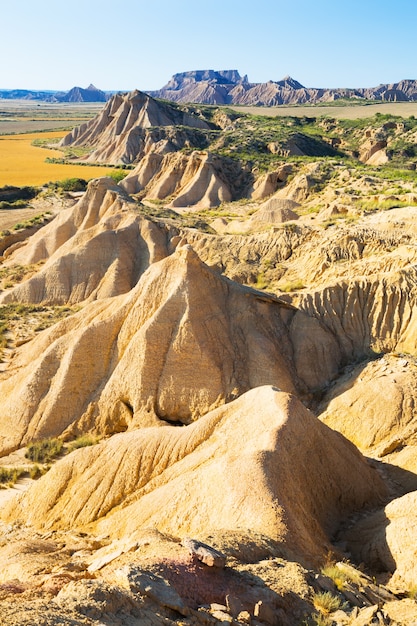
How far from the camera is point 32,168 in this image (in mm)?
96250

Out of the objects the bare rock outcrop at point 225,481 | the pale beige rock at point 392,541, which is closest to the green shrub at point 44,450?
the bare rock outcrop at point 225,481

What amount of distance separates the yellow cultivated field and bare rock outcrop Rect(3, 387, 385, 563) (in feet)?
232

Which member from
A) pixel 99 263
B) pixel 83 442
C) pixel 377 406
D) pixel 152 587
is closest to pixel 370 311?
pixel 377 406

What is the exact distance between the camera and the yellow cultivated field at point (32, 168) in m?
85.0

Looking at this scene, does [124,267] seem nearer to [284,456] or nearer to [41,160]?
[284,456]

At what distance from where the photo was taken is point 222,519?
1128cm

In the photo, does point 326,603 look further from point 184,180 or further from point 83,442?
point 184,180

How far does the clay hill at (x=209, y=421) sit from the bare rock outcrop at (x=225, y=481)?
5cm

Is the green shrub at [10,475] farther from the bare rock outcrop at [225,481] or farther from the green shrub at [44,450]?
the bare rock outcrop at [225,481]

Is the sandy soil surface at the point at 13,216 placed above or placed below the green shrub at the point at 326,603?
above

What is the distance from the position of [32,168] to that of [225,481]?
92390mm

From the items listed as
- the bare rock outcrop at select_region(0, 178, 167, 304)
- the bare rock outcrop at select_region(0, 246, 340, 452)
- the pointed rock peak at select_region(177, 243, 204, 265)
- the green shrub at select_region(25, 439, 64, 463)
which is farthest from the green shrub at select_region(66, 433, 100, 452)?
the bare rock outcrop at select_region(0, 178, 167, 304)

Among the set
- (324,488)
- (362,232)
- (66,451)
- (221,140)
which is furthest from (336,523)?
(221,140)

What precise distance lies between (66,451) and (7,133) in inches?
6163
